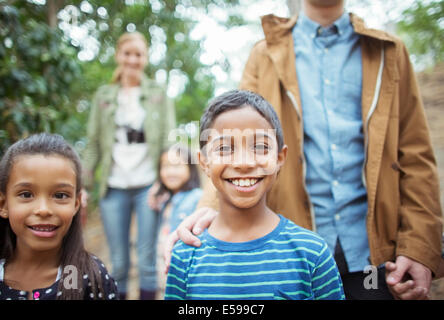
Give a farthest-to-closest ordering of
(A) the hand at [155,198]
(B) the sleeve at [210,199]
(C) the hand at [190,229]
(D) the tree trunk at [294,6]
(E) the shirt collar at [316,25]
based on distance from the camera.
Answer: (D) the tree trunk at [294,6] < (A) the hand at [155,198] < (E) the shirt collar at [316,25] < (B) the sleeve at [210,199] < (C) the hand at [190,229]

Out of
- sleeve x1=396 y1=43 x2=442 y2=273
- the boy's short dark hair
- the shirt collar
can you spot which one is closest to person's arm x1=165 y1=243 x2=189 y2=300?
the boy's short dark hair

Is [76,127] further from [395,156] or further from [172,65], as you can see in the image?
[395,156]

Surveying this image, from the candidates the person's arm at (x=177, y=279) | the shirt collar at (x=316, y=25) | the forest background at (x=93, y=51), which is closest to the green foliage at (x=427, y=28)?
the forest background at (x=93, y=51)

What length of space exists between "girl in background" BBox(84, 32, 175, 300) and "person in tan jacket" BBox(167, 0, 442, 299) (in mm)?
1485

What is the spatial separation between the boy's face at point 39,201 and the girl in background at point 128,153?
1.51 meters

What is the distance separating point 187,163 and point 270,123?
2.07 metres

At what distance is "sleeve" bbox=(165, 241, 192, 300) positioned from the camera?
55.7 inches

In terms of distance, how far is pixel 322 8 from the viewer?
6.37ft

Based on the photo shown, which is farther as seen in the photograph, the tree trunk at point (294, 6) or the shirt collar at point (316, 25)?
the tree trunk at point (294, 6)

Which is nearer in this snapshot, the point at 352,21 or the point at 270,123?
the point at 270,123

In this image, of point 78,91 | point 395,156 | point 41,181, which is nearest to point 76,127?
point 78,91

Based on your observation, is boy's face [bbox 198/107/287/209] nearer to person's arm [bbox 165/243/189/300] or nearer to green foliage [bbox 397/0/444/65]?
person's arm [bbox 165/243/189/300]

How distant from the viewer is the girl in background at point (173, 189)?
319 cm

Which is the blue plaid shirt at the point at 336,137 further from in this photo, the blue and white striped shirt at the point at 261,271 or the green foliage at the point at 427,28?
the green foliage at the point at 427,28
